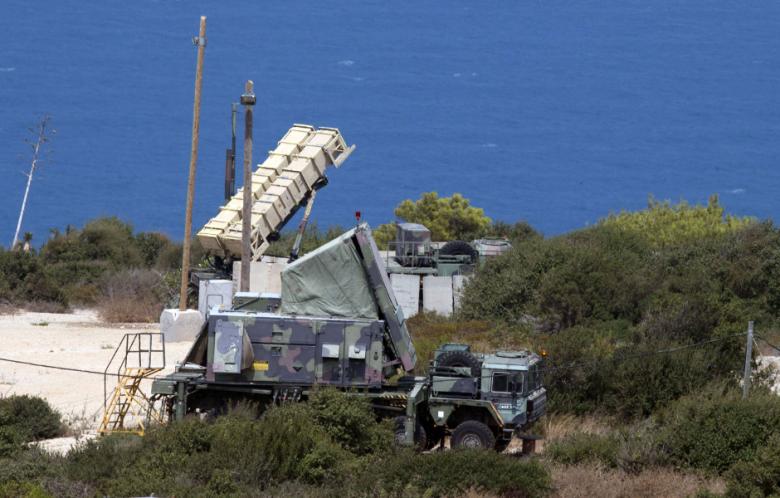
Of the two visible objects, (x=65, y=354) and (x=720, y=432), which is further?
(x=65, y=354)

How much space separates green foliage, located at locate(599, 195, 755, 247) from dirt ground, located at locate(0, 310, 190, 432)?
742 inches

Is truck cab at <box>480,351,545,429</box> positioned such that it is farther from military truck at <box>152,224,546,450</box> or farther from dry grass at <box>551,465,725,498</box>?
dry grass at <box>551,465,725,498</box>

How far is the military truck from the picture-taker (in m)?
23.5

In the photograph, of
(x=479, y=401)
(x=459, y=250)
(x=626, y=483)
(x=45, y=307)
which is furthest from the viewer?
(x=459, y=250)

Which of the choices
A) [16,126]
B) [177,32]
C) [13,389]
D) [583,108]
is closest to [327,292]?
[13,389]

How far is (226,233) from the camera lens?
123 feet

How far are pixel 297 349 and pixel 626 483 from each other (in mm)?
6091

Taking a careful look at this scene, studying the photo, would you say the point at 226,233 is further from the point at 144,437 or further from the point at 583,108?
the point at 583,108

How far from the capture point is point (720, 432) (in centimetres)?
2208

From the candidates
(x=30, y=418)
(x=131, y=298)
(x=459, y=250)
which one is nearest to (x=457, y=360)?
(x=30, y=418)

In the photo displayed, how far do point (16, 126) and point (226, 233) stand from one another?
239ft

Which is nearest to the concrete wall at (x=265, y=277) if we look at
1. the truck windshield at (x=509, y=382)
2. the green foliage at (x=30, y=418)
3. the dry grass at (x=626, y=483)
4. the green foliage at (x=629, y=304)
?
the green foliage at (x=629, y=304)

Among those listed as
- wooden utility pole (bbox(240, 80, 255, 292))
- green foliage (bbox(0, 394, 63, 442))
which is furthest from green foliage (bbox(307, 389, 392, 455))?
wooden utility pole (bbox(240, 80, 255, 292))

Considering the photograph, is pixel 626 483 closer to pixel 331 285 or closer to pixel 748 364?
pixel 748 364
